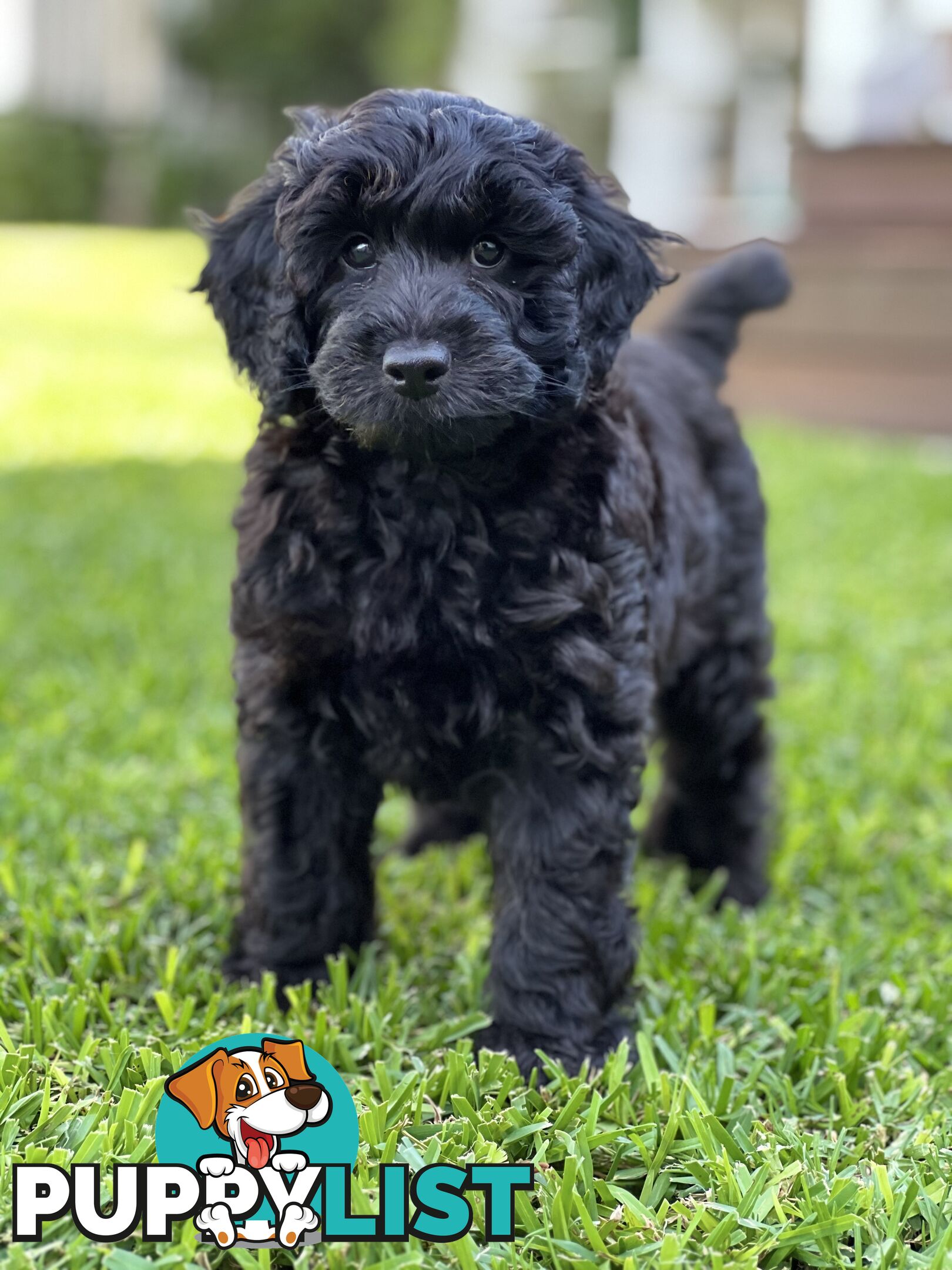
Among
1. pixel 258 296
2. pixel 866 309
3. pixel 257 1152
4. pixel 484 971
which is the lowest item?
pixel 484 971

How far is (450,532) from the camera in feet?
8.34

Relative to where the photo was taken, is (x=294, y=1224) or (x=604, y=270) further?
(x=604, y=270)

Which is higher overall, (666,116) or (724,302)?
(666,116)

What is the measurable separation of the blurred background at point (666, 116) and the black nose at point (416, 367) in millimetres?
7326

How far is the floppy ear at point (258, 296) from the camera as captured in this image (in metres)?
2.54

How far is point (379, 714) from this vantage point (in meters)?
2.58

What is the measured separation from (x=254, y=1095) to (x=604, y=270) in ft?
5.33

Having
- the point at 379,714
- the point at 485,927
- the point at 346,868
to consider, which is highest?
the point at 379,714

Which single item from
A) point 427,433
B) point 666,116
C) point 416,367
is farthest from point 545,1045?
point 666,116

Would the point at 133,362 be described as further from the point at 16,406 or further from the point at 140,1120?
the point at 140,1120

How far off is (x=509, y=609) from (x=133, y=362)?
11500 mm

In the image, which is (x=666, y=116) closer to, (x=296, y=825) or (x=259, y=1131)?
(x=296, y=825)

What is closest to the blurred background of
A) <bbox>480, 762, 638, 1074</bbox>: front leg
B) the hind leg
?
the hind leg

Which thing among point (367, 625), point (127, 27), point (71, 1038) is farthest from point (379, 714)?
point (127, 27)
